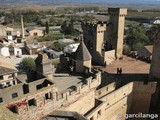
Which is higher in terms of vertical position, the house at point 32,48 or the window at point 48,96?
the window at point 48,96

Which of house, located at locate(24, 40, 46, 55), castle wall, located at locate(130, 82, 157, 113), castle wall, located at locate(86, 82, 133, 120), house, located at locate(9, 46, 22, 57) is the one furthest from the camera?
house, located at locate(24, 40, 46, 55)

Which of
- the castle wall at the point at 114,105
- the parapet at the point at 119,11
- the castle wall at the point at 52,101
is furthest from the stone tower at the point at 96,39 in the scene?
the castle wall at the point at 52,101

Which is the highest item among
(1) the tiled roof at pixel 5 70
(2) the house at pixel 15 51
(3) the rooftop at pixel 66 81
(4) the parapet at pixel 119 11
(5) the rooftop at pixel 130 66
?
(4) the parapet at pixel 119 11

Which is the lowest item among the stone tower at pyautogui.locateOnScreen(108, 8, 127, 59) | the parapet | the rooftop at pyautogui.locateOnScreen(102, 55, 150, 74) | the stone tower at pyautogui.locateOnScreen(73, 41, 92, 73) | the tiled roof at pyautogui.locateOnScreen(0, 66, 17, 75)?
the tiled roof at pyautogui.locateOnScreen(0, 66, 17, 75)

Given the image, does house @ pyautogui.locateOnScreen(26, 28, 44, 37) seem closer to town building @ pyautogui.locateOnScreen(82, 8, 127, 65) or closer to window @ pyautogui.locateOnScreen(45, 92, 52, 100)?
town building @ pyautogui.locateOnScreen(82, 8, 127, 65)

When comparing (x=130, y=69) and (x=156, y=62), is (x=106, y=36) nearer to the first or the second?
(x=130, y=69)

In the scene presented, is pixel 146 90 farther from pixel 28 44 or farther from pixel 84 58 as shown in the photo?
pixel 28 44

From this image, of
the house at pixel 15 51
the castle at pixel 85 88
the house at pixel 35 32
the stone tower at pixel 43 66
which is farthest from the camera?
the house at pixel 35 32

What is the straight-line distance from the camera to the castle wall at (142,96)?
2498cm

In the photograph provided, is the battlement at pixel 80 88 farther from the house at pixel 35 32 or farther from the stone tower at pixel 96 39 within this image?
the house at pixel 35 32

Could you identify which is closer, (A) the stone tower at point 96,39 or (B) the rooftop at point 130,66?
(B) the rooftop at point 130,66

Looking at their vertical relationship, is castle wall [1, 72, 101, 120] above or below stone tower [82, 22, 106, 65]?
below

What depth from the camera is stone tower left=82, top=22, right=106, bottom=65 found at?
106ft

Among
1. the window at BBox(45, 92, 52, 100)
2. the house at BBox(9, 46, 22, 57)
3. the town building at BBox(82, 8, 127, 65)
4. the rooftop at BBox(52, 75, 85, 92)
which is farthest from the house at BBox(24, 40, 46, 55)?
the window at BBox(45, 92, 52, 100)
